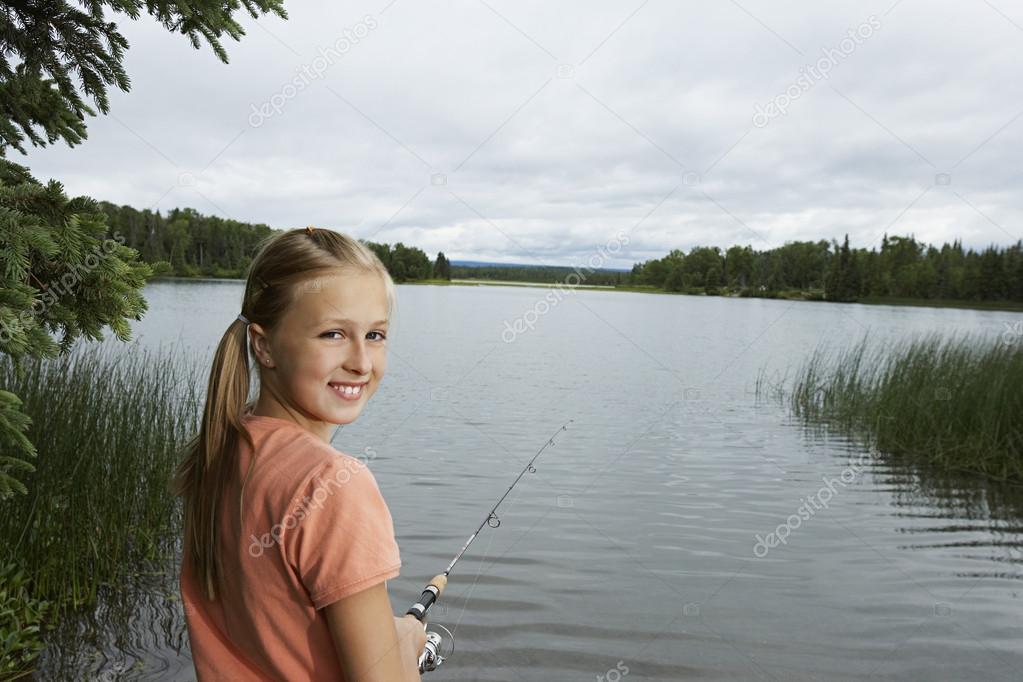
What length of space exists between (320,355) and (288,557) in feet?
1.23

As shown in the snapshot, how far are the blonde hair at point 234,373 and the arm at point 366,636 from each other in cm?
26

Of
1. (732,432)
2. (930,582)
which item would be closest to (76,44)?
(930,582)

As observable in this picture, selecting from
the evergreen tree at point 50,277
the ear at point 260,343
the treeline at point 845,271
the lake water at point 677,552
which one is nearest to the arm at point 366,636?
the ear at point 260,343

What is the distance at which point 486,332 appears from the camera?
3044 centimetres

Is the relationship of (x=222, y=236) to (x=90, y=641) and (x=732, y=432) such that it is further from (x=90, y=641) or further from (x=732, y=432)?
(x=90, y=641)

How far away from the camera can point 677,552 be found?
6.52m

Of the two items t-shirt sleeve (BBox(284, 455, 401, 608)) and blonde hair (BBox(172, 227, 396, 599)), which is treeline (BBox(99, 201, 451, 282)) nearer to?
blonde hair (BBox(172, 227, 396, 599))

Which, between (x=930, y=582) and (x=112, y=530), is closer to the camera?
(x=112, y=530)

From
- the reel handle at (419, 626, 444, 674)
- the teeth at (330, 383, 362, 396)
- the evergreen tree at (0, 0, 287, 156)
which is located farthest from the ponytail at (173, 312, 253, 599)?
the evergreen tree at (0, 0, 287, 156)

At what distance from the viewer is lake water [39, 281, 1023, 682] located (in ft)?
15.1

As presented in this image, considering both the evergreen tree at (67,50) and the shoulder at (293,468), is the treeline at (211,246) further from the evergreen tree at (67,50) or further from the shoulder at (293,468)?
the shoulder at (293,468)

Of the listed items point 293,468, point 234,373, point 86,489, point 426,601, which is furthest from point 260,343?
point 86,489

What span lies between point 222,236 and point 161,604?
48055mm

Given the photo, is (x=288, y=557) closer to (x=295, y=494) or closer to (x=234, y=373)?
(x=295, y=494)
